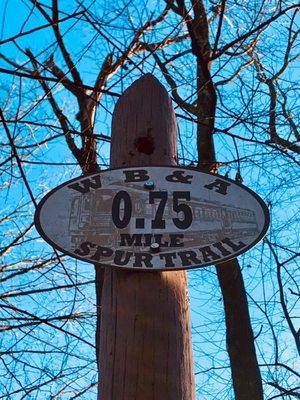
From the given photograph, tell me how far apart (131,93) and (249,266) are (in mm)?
2529

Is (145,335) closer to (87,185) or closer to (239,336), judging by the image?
(87,185)

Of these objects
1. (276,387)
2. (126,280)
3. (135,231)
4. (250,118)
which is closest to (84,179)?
(135,231)

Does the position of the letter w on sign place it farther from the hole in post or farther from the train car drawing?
the hole in post

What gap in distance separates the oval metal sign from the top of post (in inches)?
4.3

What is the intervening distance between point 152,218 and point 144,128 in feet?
1.23

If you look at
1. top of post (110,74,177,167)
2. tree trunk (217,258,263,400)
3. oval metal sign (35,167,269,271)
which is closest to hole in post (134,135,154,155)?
top of post (110,74,177,167)

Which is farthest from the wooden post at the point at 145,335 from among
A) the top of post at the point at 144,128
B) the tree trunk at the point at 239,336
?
the tree trunk at the point at 239,336

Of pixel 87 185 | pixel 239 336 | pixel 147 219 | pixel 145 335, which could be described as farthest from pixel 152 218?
pixel 239 336

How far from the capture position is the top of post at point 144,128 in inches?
74.6

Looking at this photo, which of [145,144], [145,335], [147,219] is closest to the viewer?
[145,335]

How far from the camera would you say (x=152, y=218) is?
1706 mm

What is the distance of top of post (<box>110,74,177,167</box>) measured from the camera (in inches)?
74.6

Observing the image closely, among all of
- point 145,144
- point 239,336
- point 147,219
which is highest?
point 239,336

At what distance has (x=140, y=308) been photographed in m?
1.55
